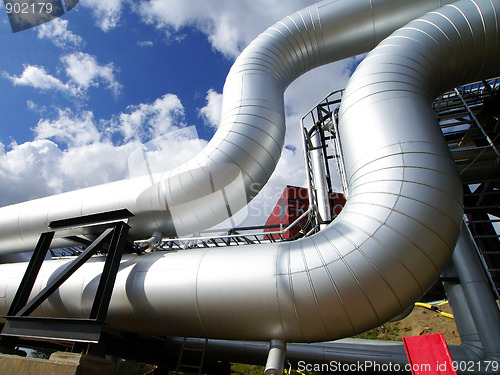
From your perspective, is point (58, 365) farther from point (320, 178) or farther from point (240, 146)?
point (320, 178)

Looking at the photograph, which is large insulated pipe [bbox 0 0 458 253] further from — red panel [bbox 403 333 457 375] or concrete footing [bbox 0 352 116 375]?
red panel [bbox 403 333 457 375]

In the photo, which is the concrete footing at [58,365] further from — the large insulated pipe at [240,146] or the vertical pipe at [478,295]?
the vertical pipe at [478,295]

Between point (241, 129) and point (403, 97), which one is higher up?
point (241, 129)

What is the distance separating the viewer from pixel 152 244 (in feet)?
15.4

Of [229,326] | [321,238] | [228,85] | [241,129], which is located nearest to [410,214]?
[321,238]

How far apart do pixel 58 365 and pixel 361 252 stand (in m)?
3.37

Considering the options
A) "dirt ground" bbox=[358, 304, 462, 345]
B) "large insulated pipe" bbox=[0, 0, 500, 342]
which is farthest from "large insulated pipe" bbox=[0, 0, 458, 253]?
"dirt ground" bbox=[358, 304, 462, 345]

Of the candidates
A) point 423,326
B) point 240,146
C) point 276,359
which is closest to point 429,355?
point 276,359

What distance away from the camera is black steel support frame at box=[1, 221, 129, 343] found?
3457 mm

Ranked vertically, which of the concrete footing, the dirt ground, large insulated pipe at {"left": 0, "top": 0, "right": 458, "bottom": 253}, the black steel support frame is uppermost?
large insulated pipe at {"left": 0, "top": 0, "right": 458, "bottom": 253}

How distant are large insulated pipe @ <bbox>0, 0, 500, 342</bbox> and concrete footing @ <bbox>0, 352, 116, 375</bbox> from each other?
2.13 ft

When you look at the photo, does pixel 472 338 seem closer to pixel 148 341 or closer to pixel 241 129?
pixel 241 129

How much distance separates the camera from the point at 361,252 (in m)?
2.98

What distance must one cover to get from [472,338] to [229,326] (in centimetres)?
441
